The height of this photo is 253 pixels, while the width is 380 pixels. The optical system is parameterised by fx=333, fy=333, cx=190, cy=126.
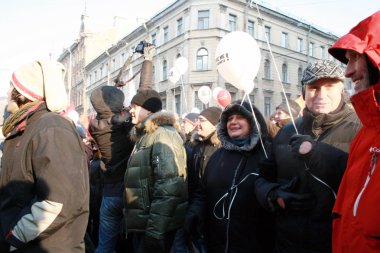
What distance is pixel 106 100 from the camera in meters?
3.77

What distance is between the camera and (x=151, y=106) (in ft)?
11.3

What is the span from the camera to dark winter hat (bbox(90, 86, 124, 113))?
12.2 ft

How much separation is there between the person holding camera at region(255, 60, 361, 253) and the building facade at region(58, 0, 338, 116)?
63.9 ft

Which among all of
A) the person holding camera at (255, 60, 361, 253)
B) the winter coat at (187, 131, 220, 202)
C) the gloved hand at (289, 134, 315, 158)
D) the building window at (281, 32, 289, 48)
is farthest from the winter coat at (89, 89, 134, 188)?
the building window at (281, 32, 289, 48)

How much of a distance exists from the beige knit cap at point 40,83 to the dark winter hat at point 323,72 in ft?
5.07

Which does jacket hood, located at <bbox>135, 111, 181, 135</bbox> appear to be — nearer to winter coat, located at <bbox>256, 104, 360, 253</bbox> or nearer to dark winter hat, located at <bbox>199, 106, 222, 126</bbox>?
dark winter hat, located at <bbox>199, 106, 222, 126</bbox>

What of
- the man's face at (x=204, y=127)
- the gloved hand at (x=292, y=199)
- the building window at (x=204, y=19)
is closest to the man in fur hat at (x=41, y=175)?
the gloved hand at (x=292, y=199)

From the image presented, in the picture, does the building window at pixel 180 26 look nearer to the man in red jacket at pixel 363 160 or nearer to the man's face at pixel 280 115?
the man's face at pixel 280 115

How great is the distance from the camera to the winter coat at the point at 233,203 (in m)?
2.40

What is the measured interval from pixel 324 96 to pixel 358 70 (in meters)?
0.50

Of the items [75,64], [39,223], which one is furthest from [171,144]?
[75,64]

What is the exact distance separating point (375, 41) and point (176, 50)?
25849 mm

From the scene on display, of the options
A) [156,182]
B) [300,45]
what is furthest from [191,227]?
[300,45]

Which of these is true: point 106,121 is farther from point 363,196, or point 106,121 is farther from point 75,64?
point 75,64
